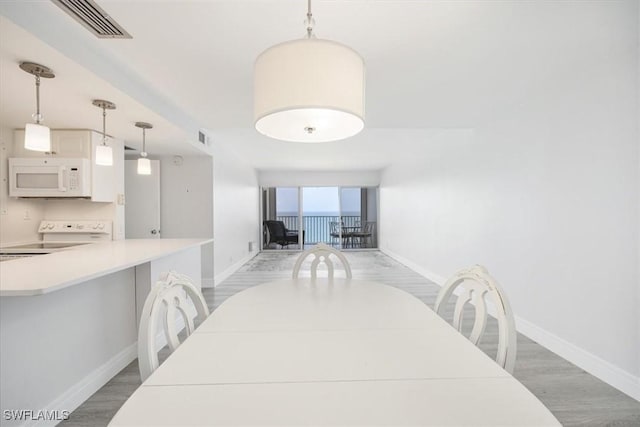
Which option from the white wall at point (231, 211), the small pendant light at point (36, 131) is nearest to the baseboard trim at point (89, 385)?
the small pendant light at point (36, 131)

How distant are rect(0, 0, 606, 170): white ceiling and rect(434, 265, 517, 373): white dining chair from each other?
133cm

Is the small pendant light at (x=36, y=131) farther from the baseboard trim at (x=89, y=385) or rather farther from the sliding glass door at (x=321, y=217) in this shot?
the sliding glass door at (x=321, y=217)

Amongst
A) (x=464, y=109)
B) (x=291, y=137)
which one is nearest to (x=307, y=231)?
(x=464, y=109)

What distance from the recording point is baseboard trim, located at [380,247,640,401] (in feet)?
6.12

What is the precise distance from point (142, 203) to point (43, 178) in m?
1.42

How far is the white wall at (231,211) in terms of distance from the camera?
4.60 metres

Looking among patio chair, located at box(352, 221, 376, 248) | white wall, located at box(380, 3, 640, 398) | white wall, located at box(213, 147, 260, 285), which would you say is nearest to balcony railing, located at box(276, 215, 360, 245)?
patio chair, located at box(352, 221, 376, 248)

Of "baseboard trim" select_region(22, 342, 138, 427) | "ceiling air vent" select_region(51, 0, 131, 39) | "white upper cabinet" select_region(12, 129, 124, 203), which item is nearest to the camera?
"ceiling air vent" select_region(51, 0, 131, 39)

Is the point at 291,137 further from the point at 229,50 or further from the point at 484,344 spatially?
the point at 484,344

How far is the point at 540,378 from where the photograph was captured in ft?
6.77

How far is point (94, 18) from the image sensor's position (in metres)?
1.50

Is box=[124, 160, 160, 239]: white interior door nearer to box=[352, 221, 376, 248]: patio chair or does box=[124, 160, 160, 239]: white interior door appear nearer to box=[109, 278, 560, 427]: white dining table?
box=[109, 278, 560, 427]: white dining table

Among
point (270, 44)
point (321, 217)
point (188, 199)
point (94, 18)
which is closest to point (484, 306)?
point (270, 44)

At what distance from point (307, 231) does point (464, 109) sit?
8.44 m
